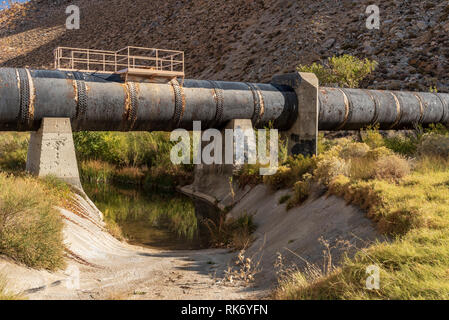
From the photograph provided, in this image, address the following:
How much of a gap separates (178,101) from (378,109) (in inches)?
382

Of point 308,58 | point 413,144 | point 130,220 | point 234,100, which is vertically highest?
point 308,58

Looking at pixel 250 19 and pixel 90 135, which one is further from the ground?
pixel 250 19

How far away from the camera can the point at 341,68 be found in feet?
89.8

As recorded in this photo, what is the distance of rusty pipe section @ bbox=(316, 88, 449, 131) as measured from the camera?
65.1 ft

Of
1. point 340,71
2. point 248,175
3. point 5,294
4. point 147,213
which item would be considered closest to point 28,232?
point 5,294

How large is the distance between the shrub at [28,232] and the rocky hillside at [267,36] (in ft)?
90.7

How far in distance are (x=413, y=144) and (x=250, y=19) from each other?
112 ft

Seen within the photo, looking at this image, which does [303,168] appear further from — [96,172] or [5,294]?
[96,172]

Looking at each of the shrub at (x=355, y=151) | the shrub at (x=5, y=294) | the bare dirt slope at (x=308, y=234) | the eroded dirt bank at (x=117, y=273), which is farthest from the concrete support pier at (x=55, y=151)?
the shrub at (x=355, y=151)

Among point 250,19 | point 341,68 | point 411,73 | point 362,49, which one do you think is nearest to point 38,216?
point 341,68

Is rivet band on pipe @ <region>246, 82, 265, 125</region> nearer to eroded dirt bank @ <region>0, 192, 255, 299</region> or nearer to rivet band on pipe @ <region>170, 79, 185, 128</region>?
rivet band on pipe @ <region>170, 79, 185, 128</region>

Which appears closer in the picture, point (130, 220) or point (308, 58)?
point (130, 220)

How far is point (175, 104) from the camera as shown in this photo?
16547mm
